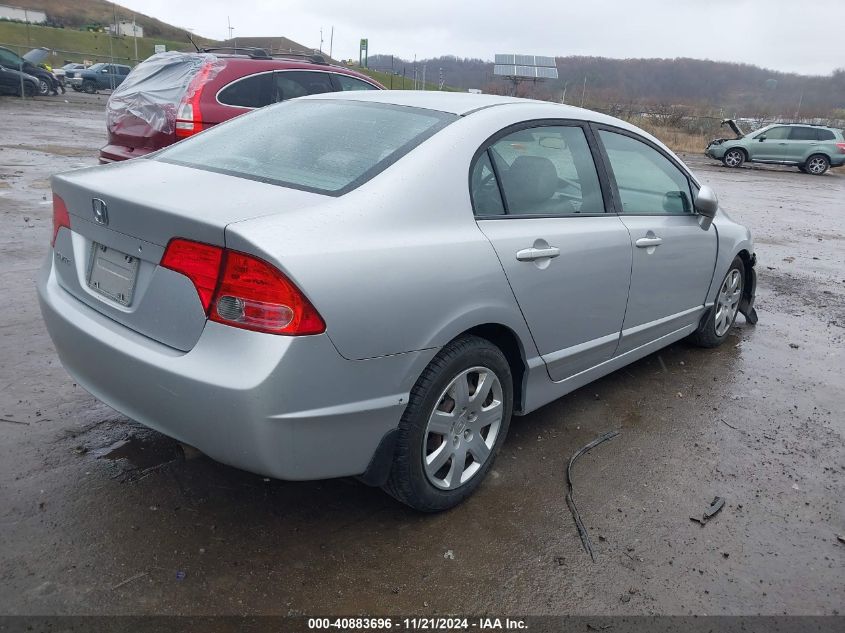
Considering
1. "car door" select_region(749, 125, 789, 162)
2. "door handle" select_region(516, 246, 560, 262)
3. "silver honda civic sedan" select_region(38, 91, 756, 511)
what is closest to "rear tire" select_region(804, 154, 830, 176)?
"car door" select_region(749, 125, 789, 162)

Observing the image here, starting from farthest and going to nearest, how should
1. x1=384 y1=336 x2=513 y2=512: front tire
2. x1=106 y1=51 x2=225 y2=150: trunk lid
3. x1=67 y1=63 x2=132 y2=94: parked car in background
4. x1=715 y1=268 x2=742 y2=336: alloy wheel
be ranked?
1. x1=67 y1=63 x2=132 y2=94: parked car in background
2. x1=106 y1=51 x2=225 y2=150: trunk lid
3. x1=715 y1=268 x2=742 y2=336: alloy wheel
4. x1=384 y1=336 x2=513 y2=512: front tire

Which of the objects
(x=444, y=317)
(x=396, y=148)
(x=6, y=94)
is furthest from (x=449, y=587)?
(x=6, y=94)

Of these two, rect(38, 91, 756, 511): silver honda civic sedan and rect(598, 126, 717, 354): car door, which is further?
rect(598, 126, 717, 354): car door

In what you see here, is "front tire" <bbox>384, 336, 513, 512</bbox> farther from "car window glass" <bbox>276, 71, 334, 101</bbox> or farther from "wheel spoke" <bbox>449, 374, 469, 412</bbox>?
"car window glass" <bbox>276, 71, 334, 101</bbox>

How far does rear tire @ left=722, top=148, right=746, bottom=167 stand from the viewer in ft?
81.8

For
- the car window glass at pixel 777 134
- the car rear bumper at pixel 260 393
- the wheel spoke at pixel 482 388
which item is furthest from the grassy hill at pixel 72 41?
the wheel spoke at pixel 482 388

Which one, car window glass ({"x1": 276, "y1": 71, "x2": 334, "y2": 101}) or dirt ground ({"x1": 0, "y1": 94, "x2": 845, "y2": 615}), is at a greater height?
car window glass ({"x1": 276, "y1": 71, "x2": 334, "y2": 101})

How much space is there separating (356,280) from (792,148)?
26.3m

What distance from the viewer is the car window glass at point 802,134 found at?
23797 millimetres

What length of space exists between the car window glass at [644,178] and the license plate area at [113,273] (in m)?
2.46

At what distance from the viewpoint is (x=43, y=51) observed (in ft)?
111

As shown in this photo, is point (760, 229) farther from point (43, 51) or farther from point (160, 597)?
point (43, 51)

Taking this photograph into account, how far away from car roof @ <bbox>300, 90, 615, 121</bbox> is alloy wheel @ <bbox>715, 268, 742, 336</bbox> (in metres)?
1.99

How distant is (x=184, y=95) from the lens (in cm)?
700
